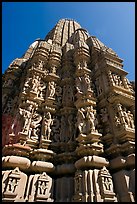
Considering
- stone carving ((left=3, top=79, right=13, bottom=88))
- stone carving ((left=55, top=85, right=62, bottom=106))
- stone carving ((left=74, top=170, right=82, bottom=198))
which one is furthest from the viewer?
stone carving ((left=3, top=79, right=13, bottom=88))

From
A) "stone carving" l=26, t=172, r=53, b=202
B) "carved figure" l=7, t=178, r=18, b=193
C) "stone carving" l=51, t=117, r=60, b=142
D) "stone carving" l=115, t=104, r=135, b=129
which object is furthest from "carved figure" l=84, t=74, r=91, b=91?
"carved figure" l=7, t=178, r=18, b=193

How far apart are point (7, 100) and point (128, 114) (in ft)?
21.7

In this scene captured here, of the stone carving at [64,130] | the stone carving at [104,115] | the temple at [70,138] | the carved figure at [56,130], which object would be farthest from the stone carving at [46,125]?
the stone carving at [104,115]

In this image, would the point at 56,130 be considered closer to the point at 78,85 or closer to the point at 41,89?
the point at 41,89

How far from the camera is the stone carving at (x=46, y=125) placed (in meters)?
6.55

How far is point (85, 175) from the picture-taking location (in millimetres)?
4844

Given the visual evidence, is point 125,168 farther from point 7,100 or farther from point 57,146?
point 7,100

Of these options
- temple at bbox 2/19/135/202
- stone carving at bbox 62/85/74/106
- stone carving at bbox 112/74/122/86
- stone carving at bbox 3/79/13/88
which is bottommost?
temple at bbox 2/19/135/202

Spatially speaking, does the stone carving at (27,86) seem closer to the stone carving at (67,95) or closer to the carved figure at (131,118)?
the stone carving at (67,95)

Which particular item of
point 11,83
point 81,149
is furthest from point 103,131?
point 11,83

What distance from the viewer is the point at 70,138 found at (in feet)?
21.9

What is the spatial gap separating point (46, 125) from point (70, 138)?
43.1 inches

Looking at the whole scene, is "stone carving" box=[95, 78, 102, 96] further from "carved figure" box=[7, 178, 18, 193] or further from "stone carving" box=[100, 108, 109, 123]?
"carved figure" box=[7, 178, 18, 193]

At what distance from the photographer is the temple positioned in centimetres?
468
